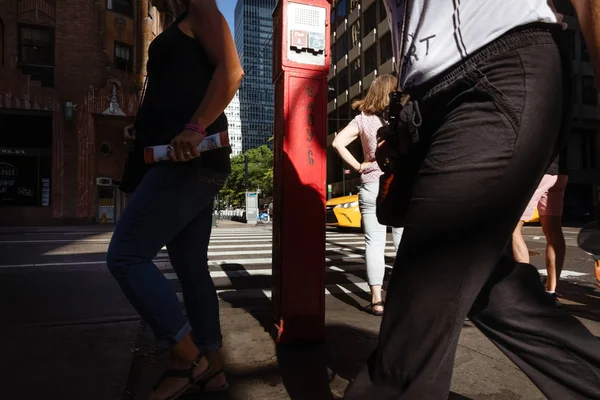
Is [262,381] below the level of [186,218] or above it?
below

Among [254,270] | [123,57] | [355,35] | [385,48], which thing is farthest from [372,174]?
[355,35]

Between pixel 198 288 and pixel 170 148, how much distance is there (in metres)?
0.69

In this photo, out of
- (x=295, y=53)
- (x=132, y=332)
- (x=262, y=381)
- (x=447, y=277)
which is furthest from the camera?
(x=132, y=332)

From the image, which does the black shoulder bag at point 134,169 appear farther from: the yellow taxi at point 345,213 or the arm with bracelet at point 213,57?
the yellow taxi at point 345,213

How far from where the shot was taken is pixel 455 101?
1187mm

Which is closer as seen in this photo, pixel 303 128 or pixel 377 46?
pixel 303 128

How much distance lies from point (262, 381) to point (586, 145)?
124ft

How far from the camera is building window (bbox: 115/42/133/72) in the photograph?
901 inches

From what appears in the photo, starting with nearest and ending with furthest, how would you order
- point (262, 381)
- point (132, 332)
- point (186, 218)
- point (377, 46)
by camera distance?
point (186, 218) → point (262, 381) → point (132, 332) → point (377, 46)

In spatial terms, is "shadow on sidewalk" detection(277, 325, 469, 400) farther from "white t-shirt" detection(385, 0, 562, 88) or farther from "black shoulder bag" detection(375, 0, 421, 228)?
"white t-shirt" detection(385, 0, 562, 88)

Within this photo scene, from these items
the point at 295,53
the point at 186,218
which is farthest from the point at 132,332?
the point at 295,53

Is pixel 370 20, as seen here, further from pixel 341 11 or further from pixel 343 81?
pixel 341 11

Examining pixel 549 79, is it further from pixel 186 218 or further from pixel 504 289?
pixel 186 218

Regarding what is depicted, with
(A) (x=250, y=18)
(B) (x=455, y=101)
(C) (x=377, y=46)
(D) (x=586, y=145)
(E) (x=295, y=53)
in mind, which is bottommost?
(B) (x=455, y=101)
